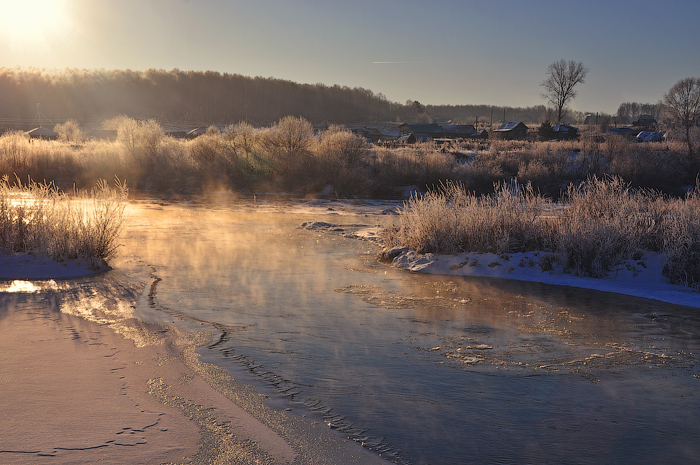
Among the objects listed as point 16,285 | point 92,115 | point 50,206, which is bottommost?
point 16,285

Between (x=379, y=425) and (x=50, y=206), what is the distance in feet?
32.5

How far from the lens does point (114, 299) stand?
9.50 m

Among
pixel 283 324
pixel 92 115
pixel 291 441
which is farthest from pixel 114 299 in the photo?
pixel 92 115

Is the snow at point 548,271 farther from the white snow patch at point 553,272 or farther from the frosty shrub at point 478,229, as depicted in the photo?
the frosty shrub at point 478,229

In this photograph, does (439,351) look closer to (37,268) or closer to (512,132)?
(37,268)

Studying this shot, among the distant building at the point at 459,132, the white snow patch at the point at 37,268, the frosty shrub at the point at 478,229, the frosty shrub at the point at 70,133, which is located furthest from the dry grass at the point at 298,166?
the distant building at the point at 459,132

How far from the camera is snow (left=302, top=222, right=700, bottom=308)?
11.0 metres

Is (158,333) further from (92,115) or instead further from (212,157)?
(92,115)

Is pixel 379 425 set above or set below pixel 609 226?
below

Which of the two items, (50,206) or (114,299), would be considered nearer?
(114,299)

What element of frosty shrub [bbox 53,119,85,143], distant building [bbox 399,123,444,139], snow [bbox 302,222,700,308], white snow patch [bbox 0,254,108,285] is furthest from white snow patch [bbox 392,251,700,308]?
distant building [bbox 399,123,444,139]

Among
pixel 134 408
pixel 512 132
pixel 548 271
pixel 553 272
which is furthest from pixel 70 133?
pixel 134 408

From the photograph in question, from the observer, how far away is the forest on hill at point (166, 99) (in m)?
121

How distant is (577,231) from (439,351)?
6.52 metres
